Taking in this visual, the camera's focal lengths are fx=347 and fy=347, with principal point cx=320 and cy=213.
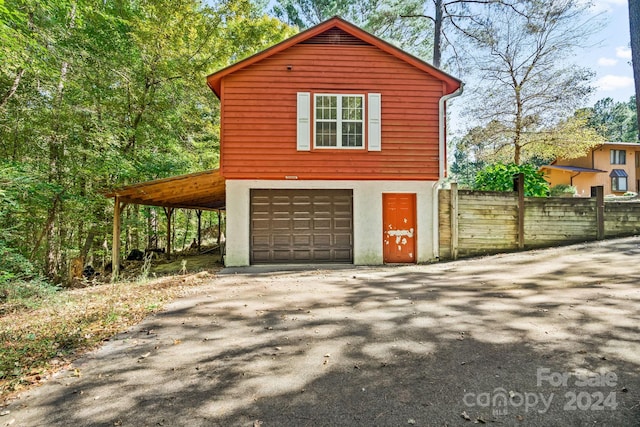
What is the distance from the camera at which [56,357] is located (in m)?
3.53

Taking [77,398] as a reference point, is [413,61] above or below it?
above

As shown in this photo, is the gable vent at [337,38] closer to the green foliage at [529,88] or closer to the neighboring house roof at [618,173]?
the green foliage at [529,88]

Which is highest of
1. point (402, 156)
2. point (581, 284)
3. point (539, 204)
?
point (402, 156)

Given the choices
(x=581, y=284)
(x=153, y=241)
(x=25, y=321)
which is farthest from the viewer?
(x=153, y=241)

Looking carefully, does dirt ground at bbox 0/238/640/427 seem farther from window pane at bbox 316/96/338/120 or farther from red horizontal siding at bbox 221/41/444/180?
window pane at bbox 316/96/338/120

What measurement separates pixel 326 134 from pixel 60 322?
7.45 m

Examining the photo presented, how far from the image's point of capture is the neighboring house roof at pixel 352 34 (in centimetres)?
973

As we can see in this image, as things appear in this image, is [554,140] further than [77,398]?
Yes

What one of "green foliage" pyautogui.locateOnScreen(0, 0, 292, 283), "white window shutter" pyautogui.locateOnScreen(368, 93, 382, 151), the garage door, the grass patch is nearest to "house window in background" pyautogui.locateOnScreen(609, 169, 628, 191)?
"white window shutter" pyautogui.locateOnScreen(368, 93, 382, 151)

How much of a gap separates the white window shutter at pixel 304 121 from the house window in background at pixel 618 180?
95.7ft

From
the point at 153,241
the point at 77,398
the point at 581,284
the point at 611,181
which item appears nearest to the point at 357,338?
the point at 77,398

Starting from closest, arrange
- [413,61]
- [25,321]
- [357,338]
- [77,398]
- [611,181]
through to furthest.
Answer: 1. [77,398]
2. [357,338]
3. [25,321]
4. [413,61]
5. [611,181]

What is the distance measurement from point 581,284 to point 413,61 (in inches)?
284

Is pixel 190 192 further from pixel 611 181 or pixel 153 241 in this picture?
pixel 611 181
